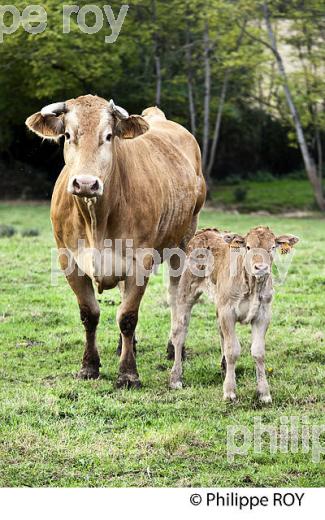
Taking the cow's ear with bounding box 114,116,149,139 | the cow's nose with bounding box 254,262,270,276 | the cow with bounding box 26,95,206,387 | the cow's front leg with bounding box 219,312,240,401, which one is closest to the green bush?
the cow with bounding box 26,95,206,387

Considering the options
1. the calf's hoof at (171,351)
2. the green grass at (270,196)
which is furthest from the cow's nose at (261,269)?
the green grass at (270,196)

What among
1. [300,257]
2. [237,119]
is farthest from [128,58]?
[300,257]

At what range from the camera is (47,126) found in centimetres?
750

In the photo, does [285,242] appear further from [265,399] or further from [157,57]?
[157,57]

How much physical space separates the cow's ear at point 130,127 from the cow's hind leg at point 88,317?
132cm

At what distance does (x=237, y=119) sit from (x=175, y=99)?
12.3 feet

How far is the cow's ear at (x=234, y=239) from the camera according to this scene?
7.42m

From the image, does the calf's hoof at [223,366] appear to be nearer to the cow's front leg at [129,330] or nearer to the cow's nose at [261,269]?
the cow's front leg at [129,330]

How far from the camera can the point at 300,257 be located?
51.9ft

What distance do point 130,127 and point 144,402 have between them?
2320 millimetres

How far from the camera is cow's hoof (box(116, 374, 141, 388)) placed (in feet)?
25.7

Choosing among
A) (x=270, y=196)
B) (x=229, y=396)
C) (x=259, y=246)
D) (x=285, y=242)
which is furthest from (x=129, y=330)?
(x=270, y=196)

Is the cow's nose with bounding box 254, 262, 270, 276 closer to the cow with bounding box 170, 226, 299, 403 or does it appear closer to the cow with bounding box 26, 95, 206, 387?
the cow with bounding box 170, 226, 299, 403
